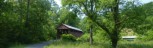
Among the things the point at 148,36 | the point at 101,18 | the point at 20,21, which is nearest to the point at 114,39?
the point at 101,18

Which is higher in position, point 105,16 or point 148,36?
point 105,16

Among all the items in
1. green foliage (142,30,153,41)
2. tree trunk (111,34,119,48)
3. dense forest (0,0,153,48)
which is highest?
dense forest (0,0,153,48)

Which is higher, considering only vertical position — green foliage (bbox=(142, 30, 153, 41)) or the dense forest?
the dense forest

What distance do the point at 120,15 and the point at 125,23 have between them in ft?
3.05

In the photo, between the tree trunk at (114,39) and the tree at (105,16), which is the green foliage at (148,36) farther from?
the tree at (105,16)

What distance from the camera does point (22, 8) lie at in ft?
107

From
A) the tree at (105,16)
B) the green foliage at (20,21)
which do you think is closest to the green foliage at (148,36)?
the tree at (105,16)

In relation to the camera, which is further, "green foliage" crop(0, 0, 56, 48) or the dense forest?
"green foliage" crop(0, 0, 56, 48)

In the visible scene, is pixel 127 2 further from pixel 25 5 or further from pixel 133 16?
pixel 25 5

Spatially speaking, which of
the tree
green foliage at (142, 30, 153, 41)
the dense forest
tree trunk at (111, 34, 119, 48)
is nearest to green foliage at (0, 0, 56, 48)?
the dense forest

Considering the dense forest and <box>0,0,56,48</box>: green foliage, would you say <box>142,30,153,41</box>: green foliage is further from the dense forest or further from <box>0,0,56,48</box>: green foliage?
<box>0,0,56,48</box>: green foliage

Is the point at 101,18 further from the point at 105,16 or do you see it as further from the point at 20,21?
the point at 20,21

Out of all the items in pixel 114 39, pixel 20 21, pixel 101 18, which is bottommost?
pixel 114 39

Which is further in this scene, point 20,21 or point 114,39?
point 20,21
